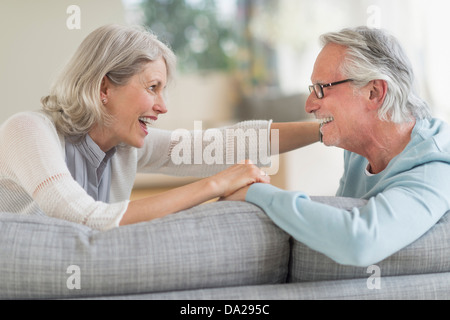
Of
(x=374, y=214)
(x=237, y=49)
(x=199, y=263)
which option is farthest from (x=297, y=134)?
(x=237, y=49)

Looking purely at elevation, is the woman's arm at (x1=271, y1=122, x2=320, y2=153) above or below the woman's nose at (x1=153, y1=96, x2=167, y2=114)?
below

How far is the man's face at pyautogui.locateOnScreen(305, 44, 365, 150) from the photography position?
1.71 m

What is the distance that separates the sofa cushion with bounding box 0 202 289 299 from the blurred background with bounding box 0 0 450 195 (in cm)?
313

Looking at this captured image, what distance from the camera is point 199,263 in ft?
3.77

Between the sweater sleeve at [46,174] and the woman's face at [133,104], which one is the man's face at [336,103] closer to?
the woman's face at [133,104]

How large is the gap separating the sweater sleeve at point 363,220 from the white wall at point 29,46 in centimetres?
428

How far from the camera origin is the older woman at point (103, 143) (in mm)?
1406

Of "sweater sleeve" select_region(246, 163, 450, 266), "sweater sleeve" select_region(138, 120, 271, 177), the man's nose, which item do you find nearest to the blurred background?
"sweater sleeve" select_region(138, 120, 271, 177)

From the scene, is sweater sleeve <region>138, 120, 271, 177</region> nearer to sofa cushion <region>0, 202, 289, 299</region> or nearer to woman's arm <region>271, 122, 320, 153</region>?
woman's arm <region>271, 122, 320, 153</region>

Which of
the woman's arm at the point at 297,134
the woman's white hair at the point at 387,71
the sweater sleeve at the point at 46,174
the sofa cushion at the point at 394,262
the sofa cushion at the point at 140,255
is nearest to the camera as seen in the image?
the sofa cushion at the point at 140,255

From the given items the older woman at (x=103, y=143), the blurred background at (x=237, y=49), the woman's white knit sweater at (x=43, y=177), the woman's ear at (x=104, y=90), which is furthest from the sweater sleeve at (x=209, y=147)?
the blurred background at (x=237, y=49)

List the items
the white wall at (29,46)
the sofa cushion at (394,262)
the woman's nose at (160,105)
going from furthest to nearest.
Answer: the white wall at (29,46), the woman's nose at (160,105), the sofa cushion at (394,262)

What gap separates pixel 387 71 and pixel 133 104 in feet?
2.81
